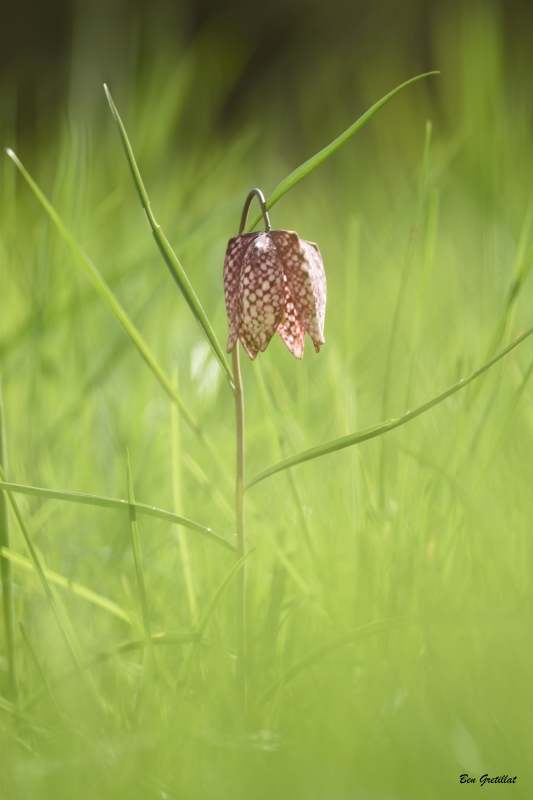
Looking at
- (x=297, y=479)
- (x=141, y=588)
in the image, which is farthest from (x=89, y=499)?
(x=297, y=479)

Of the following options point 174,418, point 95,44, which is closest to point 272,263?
point 174,418

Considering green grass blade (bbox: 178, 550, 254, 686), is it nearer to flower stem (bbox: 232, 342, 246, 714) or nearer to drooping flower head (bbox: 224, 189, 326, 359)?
flower stem (bbox: 232, 342, 246, 714)

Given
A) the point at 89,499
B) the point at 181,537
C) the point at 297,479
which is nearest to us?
the point at 89,499

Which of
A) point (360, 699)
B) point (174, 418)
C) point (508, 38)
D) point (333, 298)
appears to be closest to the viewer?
point (360, 699)

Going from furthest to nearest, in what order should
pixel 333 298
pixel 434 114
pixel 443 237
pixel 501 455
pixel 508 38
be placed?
pixel 508 38 → pixel 434 114 → pixel 443 237 → pixel 333 298 → pixel 501 455

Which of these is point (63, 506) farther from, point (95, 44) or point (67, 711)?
point (95, 44)

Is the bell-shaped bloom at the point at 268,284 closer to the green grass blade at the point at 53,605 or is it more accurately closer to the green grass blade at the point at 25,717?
the green grass blade at the point at 53,605

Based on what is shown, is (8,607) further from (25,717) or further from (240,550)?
(240,550)
